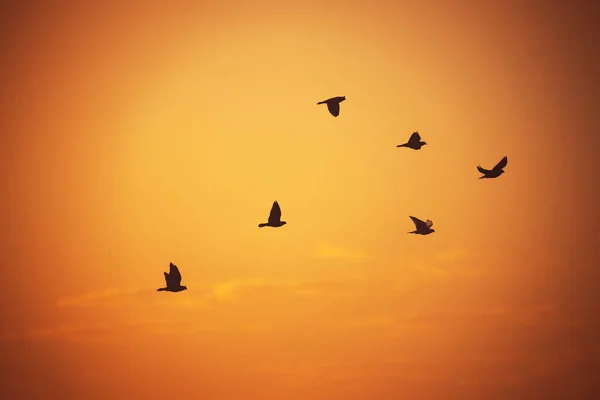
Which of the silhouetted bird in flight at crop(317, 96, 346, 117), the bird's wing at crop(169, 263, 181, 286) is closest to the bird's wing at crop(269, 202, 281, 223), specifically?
the bird's wing at crop(169, 263, 181, 286)

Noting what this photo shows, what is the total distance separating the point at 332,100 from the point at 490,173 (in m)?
5.80

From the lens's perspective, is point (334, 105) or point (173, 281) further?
point (173, 281)

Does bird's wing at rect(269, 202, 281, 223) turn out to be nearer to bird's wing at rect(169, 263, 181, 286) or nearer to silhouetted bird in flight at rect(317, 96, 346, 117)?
bird's wing at rect(169, 263, 181, 286)

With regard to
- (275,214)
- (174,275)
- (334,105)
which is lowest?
(174,275)

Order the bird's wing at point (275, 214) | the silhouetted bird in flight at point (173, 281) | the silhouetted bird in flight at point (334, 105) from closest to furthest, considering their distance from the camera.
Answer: the bird's wing at point (275, 214)
the silhouetted bird in flight at point (173, 281)
the silhouetted bird in flight at point (334, 105)

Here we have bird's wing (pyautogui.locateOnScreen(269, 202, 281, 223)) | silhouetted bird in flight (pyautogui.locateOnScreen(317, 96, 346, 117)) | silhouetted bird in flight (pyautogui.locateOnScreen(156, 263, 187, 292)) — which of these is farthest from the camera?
silhouetted bird in flight (pyautogui.locateOnScreen(317, 96, 346, 117))

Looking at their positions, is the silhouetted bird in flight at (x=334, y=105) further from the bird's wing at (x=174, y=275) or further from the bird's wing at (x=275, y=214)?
the bird's wing at (x=174, y=275)

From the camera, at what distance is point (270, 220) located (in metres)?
36.0

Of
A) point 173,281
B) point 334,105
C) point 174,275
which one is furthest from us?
point 173,281

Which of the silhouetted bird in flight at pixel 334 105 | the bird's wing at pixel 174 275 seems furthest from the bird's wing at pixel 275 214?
the silhouetted bird in flight at pixel 334 105

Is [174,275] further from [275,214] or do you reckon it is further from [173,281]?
[275,214]

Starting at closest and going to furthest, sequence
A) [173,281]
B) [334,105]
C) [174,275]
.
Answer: [174,275] → [334,105] → [173,281]

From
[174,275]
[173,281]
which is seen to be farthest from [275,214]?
[173,281]

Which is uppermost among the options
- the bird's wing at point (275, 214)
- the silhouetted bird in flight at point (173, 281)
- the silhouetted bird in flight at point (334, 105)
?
the silhouetted bird in flight at point (334, 105)
